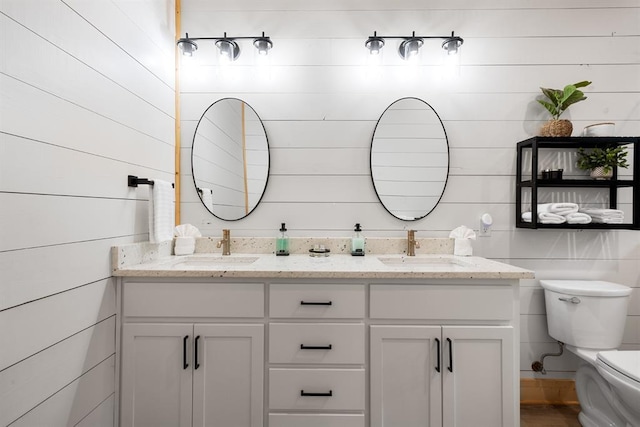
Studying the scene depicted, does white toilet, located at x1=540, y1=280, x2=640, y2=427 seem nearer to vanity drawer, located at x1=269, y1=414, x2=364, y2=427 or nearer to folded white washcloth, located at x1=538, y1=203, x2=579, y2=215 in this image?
folded white washcloth, located at x1=538, y1=203, x2=579, y2=215

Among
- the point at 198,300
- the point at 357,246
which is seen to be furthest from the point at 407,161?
the point at 198,300

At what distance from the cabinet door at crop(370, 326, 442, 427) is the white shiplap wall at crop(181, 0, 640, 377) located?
0.70m

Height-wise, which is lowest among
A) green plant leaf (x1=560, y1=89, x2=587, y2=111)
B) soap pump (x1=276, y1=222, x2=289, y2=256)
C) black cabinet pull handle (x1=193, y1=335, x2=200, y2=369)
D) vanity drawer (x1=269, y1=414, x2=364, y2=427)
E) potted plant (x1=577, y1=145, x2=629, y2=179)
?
vanity drawer (x1=269, y1=414, x2=364, y2=427)

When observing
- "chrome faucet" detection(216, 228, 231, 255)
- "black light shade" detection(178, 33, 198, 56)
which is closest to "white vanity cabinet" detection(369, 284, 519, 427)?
"chrome faucet" detection(216, 228, 231, 255)

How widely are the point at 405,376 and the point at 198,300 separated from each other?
3.15ft

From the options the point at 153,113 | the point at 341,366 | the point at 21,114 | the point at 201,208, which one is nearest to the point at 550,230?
the point at 341,366

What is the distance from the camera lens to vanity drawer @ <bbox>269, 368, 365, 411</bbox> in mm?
1328

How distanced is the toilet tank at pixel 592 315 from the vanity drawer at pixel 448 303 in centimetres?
61

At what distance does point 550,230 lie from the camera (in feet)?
6.21

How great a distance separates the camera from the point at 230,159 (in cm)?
192

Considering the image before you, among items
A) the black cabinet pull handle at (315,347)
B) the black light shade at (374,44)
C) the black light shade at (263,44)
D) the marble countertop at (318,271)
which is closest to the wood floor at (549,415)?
the marble countertop at (318,271)

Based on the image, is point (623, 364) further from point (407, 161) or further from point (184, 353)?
point (184, 353)

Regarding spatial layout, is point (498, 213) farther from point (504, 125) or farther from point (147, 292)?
point (147, 292)

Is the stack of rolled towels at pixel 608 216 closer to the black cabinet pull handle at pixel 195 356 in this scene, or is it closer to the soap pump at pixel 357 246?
the soap pump at pixel 357 246
